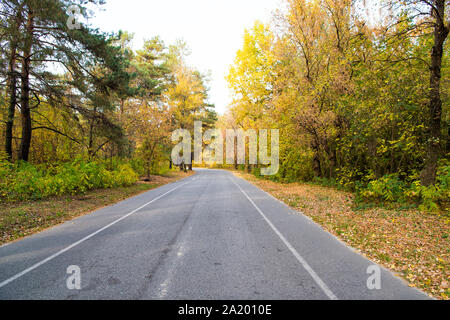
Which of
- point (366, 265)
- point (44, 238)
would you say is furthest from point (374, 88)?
point (44, 238)

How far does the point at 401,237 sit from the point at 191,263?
5.03 m

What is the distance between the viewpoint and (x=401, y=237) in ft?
18.4

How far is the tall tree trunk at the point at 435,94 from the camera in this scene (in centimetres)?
732

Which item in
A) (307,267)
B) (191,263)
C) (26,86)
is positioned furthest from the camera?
(26,86)

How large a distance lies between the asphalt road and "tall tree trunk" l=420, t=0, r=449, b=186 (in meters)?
4.51

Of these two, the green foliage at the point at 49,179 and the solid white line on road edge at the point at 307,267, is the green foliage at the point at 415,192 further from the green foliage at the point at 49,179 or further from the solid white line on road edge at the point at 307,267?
the green foliage at the point at 49,179

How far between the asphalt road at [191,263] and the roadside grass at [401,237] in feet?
1.18

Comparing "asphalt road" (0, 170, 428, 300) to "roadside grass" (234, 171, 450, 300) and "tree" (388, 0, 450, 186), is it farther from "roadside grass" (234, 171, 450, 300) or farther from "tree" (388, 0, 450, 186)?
"tree" (388, 0, 450, 186)

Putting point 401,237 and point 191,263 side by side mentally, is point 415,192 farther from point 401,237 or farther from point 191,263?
point 191,263

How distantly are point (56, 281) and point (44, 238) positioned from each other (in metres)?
3.08

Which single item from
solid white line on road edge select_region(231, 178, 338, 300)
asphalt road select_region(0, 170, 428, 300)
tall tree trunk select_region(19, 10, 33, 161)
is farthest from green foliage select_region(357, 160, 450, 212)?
tall tree trunk select_region(19, 10, 33, 161)

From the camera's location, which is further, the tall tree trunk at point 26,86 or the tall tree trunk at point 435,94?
the tall tree trunk at point 26,86

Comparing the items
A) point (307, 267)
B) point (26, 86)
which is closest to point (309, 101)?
point (307, 267)

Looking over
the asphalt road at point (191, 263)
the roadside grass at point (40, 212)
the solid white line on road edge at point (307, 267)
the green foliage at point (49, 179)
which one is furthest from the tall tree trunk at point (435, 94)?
the green foliage at point (49, 179)
